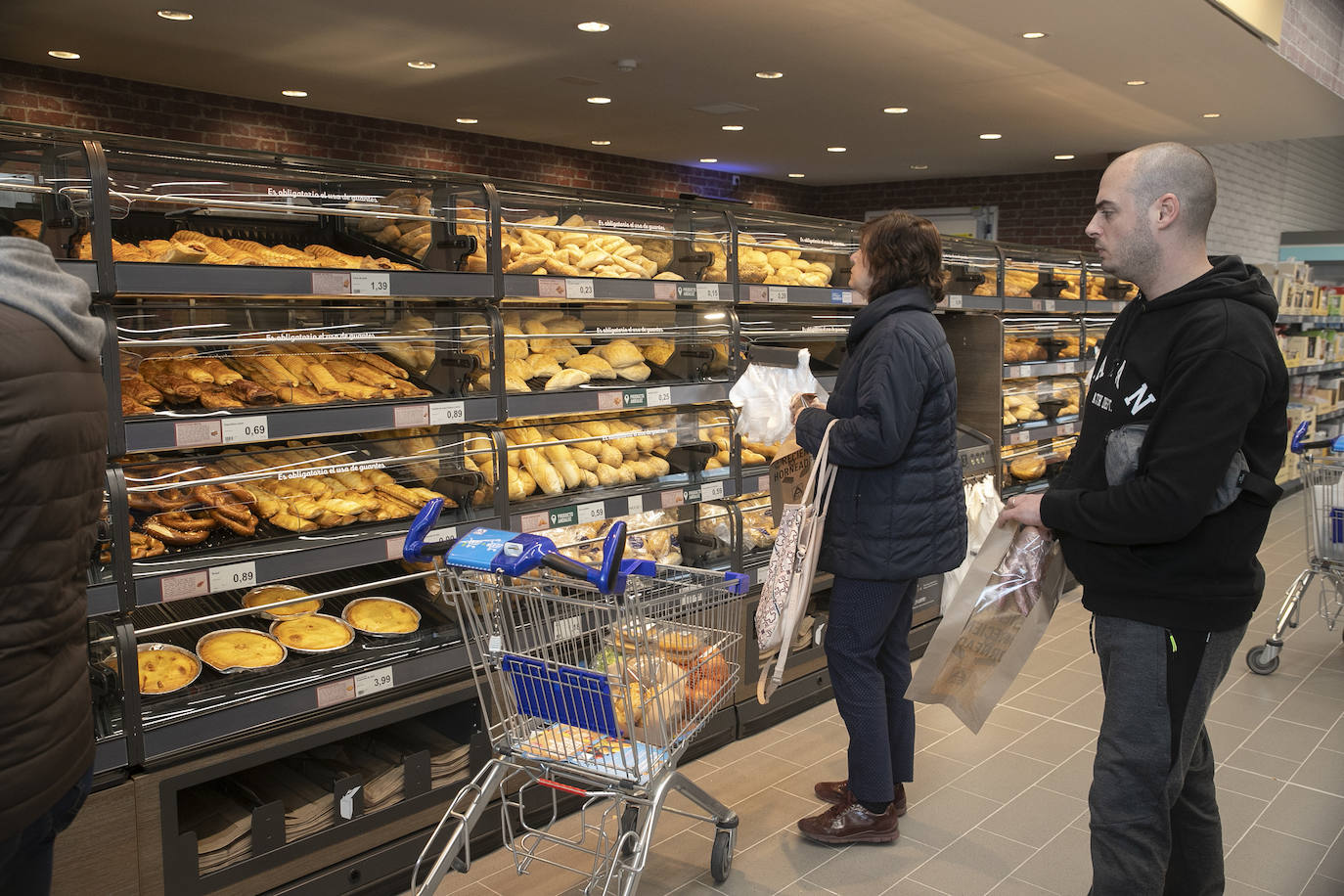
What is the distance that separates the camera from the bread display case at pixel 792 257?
4074 millimetres

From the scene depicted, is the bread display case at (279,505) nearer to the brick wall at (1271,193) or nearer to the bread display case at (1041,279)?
the bread display case at (1041,279)

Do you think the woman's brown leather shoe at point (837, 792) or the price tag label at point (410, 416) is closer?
the price tag label at point (410, 416)

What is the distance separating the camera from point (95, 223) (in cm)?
230

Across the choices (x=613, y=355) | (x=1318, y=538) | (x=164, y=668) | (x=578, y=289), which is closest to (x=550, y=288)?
(x=578, y=289)

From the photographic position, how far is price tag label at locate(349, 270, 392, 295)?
109 inches

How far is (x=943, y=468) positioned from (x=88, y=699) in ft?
7.55

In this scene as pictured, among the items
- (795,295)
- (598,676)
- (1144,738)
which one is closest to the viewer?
(1144,738)

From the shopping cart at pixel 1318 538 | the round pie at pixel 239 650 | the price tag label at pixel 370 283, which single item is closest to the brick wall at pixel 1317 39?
the shopping cart at pixel 1318 538

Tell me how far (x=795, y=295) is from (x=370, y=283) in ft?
6.45

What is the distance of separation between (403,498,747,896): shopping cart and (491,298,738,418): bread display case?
0.94 m

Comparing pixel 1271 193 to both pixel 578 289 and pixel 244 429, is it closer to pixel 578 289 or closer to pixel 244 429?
pixel 578 289

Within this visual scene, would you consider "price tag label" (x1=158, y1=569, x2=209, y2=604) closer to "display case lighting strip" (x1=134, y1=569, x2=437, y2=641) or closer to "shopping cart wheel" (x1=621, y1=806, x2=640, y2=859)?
"display case lighting strip" (x1=134, y1=569, x2=437, y2=641)

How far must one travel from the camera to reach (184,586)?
249 centimetres

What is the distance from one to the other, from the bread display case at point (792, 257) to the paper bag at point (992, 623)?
71.4 inches
